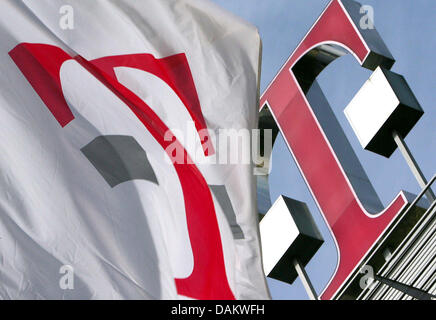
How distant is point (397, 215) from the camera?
10688 mm

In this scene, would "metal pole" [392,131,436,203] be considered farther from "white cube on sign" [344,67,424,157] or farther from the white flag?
the white flag

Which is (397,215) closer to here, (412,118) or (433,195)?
(433,195)

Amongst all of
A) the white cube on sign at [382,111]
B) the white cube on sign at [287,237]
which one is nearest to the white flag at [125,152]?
the white cube on sign at [382,111]

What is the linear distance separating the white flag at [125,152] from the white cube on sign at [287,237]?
5782mm

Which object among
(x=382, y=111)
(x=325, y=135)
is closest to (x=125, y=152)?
(x=382, y=111)

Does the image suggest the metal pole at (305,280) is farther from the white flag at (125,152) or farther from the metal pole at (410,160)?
the white flag at (125,152)

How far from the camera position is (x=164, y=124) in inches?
245

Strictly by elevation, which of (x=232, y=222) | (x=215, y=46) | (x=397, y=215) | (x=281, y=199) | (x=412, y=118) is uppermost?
(x=215, y=46)

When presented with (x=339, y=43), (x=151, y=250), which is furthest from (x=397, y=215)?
(x=151, y=250)

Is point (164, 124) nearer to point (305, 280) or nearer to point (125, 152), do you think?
point (125, 152)

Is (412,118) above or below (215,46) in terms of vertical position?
below

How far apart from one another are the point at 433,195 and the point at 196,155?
512cm

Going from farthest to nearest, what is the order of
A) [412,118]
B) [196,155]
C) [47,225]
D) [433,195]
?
[412,118] → [433,195] → [196,155] → [47,225]

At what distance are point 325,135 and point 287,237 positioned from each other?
1.47 m
